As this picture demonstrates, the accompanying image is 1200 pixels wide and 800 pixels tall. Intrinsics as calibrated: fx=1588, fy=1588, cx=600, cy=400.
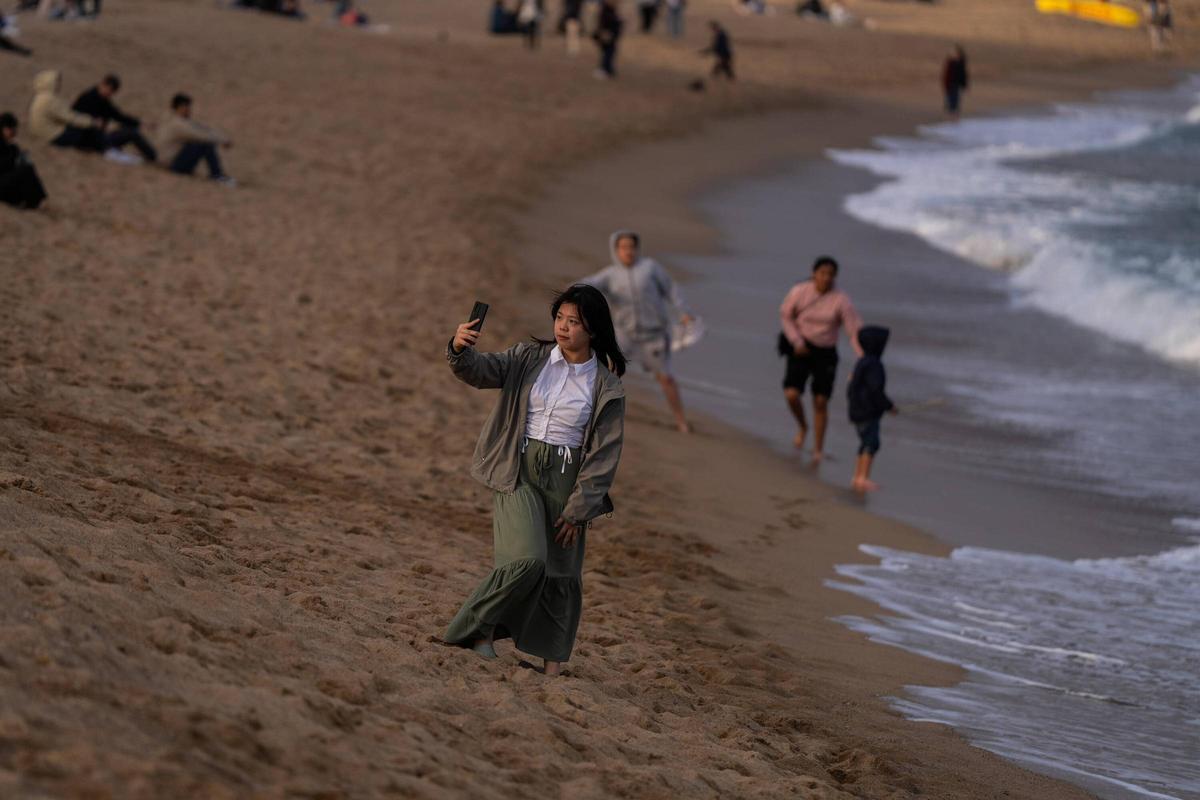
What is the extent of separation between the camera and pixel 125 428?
8.48m

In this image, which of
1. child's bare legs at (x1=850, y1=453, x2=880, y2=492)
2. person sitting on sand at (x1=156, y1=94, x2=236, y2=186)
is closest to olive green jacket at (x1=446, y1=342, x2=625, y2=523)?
child's bare legs at (x1=850, y1=453, x2=880, y2=492)

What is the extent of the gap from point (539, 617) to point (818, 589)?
8.88 ft

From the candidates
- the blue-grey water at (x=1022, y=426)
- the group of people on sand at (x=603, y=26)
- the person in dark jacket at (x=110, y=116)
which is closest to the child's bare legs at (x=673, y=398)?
the blue-grey water at (x=1022, y=426)

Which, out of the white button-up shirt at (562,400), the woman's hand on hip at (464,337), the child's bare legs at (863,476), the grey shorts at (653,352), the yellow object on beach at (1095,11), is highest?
the yellow object on beach at (1095,11)

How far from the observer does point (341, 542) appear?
24.3ft

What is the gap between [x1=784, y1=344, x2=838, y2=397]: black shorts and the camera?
35.7ft

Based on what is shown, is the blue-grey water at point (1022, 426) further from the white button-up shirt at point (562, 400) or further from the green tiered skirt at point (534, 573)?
the white button-up shirt at point (562, 400)

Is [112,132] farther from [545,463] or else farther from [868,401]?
[545,463]

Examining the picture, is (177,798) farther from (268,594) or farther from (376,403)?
(376,403)

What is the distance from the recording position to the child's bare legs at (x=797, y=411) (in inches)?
435

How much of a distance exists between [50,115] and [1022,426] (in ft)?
36.5

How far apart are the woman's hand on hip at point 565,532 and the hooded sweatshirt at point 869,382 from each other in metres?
4.87

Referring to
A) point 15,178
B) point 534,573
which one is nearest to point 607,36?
point 15,178

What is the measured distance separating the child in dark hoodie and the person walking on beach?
35 cm
